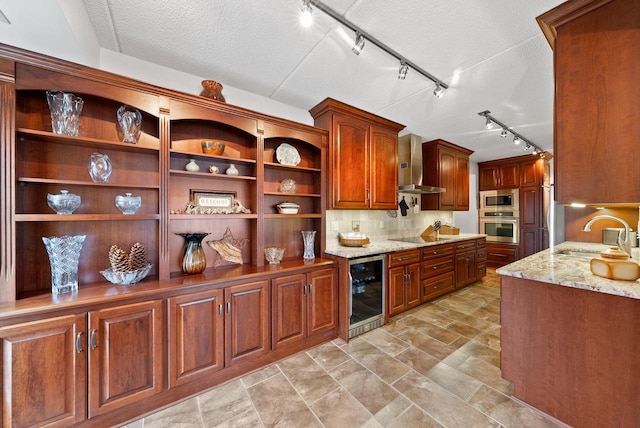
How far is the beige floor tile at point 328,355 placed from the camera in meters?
2.05

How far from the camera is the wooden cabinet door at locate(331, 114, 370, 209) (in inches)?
103

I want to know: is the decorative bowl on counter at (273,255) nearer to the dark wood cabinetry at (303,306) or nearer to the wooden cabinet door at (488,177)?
the dark wood cabinetry at (303,306)

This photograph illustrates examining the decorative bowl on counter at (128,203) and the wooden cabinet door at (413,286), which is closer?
the decorative bowl on counter at (128,203)

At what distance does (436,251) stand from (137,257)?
336cm

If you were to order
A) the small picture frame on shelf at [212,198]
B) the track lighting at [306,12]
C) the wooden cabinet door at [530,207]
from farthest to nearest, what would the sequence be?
the wooden cabinet door at [530,207] < the small picture frame on shelf at [212,198] < the track lighting at [306,12]

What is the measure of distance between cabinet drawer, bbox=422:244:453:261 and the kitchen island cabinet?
1.43 m

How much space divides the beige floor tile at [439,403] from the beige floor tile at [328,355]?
1.65 feet

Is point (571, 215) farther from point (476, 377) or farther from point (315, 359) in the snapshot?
point (315, 359)

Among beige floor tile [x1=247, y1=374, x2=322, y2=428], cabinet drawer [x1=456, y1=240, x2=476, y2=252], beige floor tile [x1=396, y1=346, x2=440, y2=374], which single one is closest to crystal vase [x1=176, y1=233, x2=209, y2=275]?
beige floor tile [x1=247, y1=374, x2=322, y2=428]

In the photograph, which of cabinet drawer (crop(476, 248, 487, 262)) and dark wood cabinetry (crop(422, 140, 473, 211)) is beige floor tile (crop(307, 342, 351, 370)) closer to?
dark wood cabinetry (crop(422, 140, 473, 211))

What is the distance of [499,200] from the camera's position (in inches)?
206

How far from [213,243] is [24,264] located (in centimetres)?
110

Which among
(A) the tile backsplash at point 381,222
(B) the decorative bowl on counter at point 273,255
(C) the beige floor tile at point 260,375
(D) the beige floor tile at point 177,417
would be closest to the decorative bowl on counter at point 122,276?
(D) the beige floor tile at point 177,417

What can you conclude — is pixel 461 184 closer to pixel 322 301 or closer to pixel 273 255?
pixel 322 301
